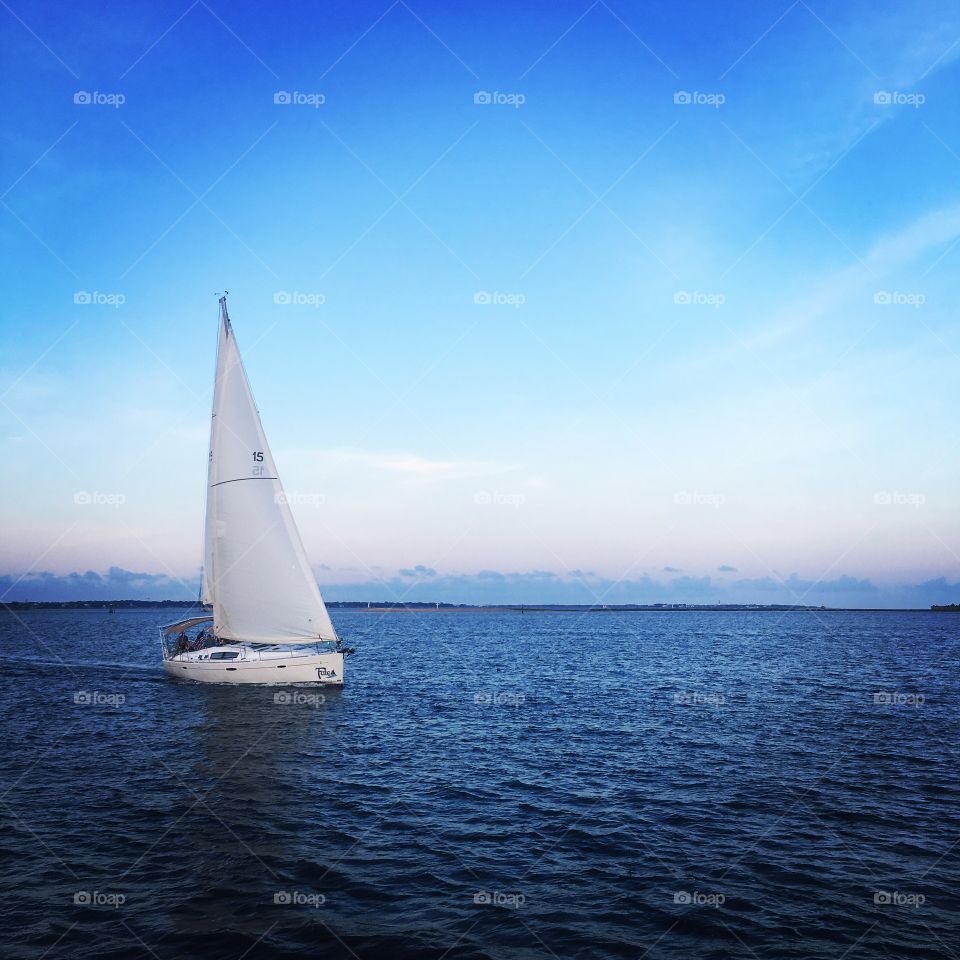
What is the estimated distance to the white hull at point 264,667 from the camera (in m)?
43.1

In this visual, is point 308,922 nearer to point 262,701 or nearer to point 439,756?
point 439,756

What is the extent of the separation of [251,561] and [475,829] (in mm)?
27809

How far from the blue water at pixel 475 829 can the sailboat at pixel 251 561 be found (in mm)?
2389

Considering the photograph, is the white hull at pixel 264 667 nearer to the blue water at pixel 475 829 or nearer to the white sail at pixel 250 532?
the white sail at pixel 250 532

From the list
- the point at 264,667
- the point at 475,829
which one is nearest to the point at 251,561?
the point at 264,667

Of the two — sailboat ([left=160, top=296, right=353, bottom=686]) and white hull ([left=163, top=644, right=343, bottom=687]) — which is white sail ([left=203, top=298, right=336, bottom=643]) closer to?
sailboat ([left=160, top=296, right=353, bottom=686])

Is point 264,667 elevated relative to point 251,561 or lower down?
lower down

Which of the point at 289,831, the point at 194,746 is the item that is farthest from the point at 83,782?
the point at 289,831

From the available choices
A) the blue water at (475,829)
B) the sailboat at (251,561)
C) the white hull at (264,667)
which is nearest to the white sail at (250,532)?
the sailboat at (251,561)

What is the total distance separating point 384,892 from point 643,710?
28116mm

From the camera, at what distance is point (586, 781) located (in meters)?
25.1

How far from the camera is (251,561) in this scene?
43.1 m

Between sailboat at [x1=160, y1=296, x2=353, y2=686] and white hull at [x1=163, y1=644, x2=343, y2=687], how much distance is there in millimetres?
65

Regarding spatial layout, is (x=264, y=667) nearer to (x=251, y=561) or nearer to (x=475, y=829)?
(x=251, y=561)
